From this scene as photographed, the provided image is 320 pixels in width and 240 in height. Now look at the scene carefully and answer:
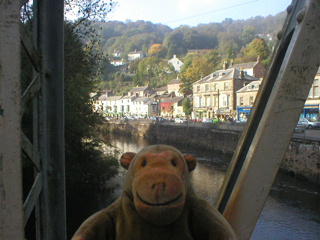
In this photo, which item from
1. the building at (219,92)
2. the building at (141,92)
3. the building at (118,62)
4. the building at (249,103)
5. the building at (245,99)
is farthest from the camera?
the building at (118,62)

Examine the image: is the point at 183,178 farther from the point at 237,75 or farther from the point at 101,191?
the point at 237,75

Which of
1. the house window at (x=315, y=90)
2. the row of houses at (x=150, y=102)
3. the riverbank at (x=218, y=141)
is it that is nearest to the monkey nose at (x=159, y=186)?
the riverbank at (x=218, y=141)

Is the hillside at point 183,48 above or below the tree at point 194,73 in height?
above

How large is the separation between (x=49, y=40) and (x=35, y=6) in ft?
0.56

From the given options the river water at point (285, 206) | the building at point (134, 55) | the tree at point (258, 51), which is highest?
the building at point (134, 55)

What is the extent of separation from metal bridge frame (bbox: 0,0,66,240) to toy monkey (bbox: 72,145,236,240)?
12.0 inches

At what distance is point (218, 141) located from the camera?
2598 cm

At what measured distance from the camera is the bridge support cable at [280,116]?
62.1 inches

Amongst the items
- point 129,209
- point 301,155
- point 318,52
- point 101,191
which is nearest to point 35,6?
point 129,209

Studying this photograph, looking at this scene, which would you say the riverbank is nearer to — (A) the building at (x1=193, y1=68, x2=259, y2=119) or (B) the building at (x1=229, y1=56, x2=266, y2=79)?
(A) the building at (x1=193, y1=68, x2=259, y2=119)

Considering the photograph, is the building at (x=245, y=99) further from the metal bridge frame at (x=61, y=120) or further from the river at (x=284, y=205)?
the metal bridge frame at (x=61, y=120)

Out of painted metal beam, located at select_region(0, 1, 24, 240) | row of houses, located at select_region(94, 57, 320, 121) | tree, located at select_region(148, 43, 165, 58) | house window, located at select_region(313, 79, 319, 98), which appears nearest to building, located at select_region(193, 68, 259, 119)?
row of houses, located at select_region(94, 57, 320, 121)

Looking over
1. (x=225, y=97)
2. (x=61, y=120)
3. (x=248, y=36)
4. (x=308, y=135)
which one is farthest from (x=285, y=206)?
(x=248, y=36)

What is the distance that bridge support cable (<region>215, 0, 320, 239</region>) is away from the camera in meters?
1.58
